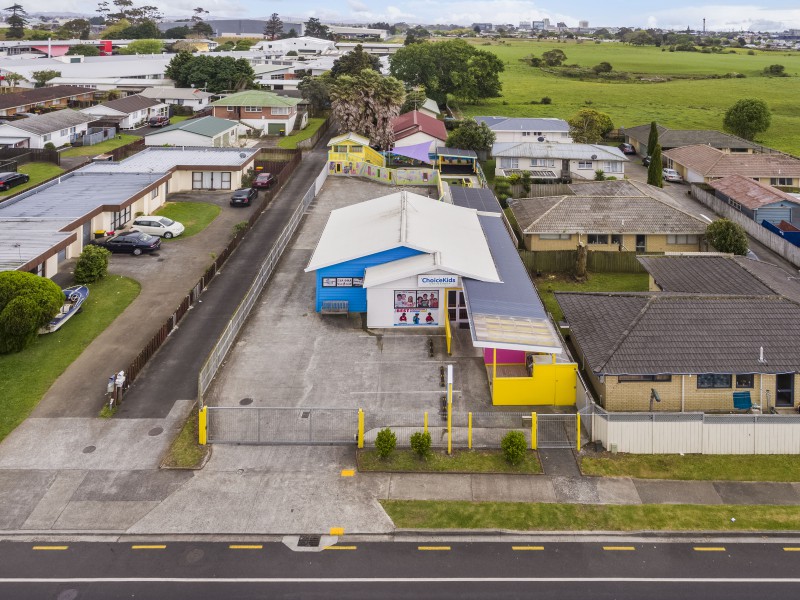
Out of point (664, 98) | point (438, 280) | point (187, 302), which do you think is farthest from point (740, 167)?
point (664, 98)

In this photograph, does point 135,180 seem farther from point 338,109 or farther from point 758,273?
point 758,273

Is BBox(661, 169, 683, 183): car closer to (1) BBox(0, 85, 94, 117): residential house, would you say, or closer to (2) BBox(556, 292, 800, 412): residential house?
(2) BBox(556, 292, 800, 412): residential house

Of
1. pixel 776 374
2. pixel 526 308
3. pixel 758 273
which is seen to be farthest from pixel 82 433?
pixel 758 273

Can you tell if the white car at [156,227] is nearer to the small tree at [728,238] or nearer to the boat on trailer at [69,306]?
the boat on trailer at [69,306]

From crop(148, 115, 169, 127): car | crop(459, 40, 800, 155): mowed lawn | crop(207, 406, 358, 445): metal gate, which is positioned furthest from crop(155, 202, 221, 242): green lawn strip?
crop(459, 40, 800, 155): mowed lawn

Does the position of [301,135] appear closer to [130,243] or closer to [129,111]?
[129,111]

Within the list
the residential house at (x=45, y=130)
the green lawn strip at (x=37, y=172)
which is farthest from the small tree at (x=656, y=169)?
the residential house at (x=45, y=130)
